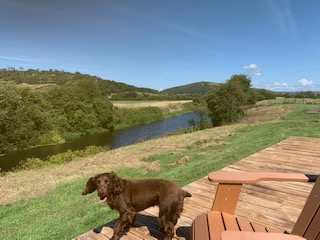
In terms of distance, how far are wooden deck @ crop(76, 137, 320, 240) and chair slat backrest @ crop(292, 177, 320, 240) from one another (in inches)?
63.8

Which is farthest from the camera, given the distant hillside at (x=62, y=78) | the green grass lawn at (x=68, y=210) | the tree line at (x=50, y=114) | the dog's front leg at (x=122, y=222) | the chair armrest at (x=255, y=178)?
the distant hillside at (x=62, y=78)

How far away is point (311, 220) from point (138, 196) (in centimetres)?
173

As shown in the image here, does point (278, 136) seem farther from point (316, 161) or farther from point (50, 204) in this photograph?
point (50, 204)

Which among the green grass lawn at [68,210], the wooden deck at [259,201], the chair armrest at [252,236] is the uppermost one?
the chair armrest at [252,236]

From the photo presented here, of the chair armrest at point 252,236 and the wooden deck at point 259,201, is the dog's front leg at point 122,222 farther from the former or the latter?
the chair armrest at point 252,236

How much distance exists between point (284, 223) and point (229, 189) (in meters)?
1.42

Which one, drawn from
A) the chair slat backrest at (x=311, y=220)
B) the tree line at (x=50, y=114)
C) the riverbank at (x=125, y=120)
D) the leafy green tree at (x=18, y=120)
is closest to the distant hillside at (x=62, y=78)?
the riverbank at (x=125, y=120)

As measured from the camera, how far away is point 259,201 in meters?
4.62

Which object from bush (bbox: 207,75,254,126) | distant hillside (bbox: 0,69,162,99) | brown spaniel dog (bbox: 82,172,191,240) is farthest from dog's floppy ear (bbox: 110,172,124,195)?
distant hillside (bbox: 0,69,162,99)

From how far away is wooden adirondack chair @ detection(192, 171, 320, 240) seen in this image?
7.27ft

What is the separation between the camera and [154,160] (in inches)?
382

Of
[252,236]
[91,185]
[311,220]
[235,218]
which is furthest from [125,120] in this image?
[252,236]

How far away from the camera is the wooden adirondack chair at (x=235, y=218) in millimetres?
2217

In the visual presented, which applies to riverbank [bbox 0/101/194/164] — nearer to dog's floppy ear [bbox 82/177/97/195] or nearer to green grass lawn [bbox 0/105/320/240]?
green grass lawn [bbox 0/105/320/240]
